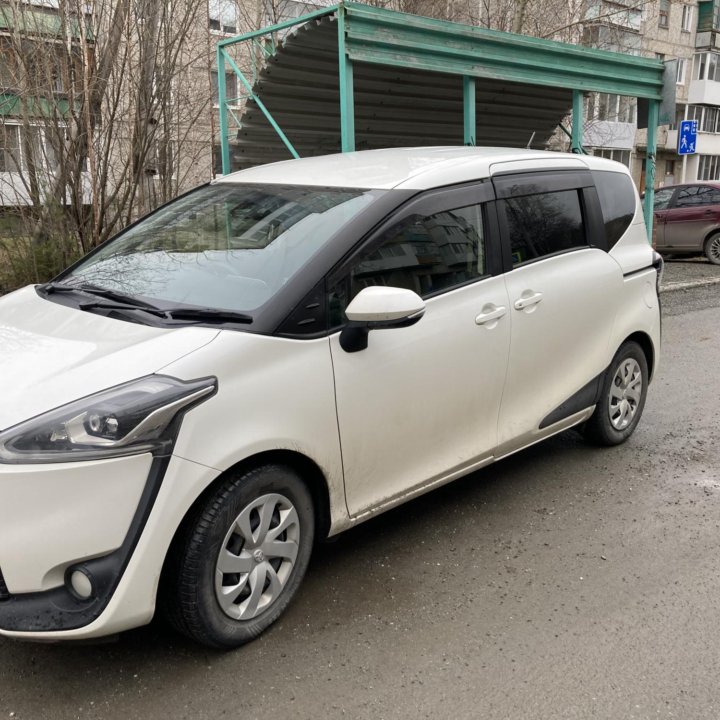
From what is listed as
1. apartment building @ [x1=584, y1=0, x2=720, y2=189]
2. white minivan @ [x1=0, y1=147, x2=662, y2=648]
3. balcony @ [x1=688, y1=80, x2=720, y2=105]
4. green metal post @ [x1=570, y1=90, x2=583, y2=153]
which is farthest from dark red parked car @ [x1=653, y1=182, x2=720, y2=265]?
balcony @ [x1=688, y1=80, x2=720, y2=105]

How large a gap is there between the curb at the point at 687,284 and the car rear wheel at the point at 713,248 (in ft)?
7.81

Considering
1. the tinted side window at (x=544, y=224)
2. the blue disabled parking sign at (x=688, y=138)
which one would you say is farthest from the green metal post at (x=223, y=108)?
the blue disabled parking sign at (x=688, y=138)

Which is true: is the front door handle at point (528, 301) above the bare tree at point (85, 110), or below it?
below

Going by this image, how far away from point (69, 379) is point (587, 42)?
59.1 ft

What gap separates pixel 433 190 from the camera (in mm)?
3303

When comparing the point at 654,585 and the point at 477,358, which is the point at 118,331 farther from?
the point at 654,585

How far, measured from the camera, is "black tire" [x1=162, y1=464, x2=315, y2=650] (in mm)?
2479

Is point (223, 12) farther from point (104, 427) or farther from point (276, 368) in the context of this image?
point (104, 427)

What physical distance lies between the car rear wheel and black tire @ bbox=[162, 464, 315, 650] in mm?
13495

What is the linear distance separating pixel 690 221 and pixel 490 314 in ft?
41.4

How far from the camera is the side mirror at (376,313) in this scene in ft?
9.01

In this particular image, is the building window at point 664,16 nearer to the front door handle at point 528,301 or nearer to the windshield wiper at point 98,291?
the front door handle at point 528,301

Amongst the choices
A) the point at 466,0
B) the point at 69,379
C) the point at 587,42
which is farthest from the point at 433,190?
the point at 587,42

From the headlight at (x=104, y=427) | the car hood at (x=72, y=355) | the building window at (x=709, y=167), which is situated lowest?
the building window at (x=709, y=167)
